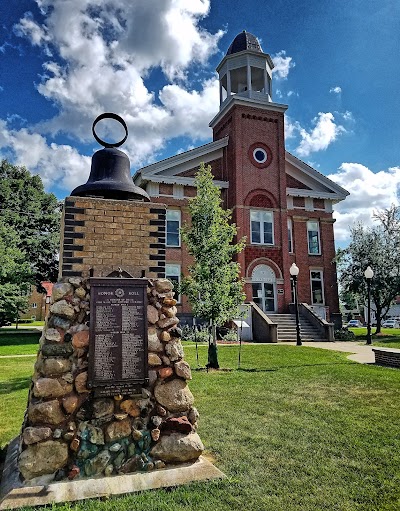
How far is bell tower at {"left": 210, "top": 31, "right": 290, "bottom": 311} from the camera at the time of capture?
22.7 meters

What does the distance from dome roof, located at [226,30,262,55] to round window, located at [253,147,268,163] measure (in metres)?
6.54

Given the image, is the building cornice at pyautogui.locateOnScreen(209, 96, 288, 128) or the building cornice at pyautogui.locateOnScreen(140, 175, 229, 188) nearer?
the building cornice at pyautogui.locateOnScreen(140, 175, 229, 188)

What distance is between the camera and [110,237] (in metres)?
4.21

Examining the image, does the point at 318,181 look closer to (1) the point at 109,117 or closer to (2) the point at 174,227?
(2) the point at 174,227

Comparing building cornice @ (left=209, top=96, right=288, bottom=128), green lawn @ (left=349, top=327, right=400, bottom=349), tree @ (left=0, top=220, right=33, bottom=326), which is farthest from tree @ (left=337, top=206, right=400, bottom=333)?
tree @ (left=0, top=220, right=33, bottom=326)

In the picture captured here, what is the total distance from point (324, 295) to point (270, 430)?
70.5 feet

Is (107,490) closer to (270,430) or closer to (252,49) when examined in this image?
(270,430)

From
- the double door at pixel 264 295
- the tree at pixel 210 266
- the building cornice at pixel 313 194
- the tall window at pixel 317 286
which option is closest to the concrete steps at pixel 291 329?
the double door at pixel 264 295

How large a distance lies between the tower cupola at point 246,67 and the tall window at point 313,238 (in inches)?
338

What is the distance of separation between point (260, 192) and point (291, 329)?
8.40 m

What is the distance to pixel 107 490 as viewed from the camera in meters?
3.28

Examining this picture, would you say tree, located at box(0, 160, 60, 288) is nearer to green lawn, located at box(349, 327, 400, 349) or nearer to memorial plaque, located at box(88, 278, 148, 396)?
green lawn, located at box(349, 327, 400, 349)

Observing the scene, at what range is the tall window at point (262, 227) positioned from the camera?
2303 cm

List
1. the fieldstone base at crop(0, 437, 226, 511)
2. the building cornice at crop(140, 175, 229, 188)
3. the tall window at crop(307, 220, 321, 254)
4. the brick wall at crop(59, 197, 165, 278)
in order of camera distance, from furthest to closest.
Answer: the tall window at crop(307, 220, 321, 254)
the building cornice at crop(140, 175, 229, 188)
the brick wall at crop(59, 197, 165, 278)
the fieldstone base at crop(0, 437, 226, 511)
